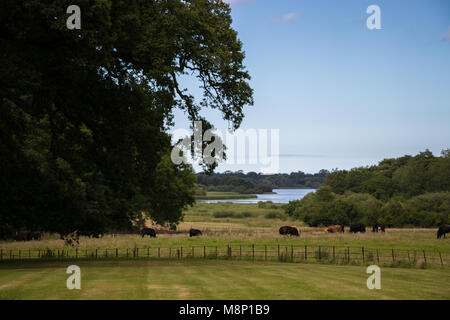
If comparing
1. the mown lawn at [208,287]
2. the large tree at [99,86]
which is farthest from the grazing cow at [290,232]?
the mown lawn at [208,287]

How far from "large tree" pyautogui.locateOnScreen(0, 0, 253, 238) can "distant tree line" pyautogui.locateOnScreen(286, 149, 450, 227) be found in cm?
6484

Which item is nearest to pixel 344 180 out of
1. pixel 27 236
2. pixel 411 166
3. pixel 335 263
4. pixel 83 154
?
pixel 411 166

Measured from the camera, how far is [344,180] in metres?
156

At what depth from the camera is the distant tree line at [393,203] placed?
90312 millimetres

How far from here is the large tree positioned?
19.3m

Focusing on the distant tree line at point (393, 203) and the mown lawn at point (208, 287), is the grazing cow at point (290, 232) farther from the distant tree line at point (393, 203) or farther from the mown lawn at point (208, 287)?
the mown lawn at point (208, 287)

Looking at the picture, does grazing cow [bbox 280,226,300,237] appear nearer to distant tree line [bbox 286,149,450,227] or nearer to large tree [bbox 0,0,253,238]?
distant tree line [bbox 286,149,450,227]

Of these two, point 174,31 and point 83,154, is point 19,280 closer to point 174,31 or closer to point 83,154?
point 83,154

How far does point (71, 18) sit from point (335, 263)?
23227mm

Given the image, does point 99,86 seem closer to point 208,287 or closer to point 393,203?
point 208,287

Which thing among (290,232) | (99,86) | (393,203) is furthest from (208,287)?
(393,203)

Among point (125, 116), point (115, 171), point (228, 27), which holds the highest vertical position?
point (228, 27)

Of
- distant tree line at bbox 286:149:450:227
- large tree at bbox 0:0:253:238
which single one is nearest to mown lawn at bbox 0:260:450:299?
large tree at bbox 0:0:253:238
